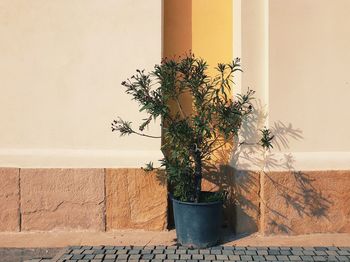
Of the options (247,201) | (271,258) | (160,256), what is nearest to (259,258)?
(271,258)

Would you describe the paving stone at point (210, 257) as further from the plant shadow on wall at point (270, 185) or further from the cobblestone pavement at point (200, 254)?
the plant shadow on wall at point (270, 185)

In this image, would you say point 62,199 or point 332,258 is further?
point 62,199

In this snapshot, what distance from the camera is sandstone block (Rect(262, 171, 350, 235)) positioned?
4945 millimetres

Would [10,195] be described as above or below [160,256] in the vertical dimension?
above

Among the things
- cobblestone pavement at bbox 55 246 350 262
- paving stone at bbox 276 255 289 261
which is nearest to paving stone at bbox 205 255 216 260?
cobblestone pavement at bbox 55 246 350 262

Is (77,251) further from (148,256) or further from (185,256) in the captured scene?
(185,256)

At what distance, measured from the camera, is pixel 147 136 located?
16.6 feet

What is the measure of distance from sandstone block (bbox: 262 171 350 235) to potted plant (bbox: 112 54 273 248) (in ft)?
1.73

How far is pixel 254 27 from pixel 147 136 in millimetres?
1778

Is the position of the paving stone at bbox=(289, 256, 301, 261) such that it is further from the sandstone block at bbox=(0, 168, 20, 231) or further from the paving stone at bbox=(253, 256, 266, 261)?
the sandstone block at bbox=(0, 168, 20, 231)

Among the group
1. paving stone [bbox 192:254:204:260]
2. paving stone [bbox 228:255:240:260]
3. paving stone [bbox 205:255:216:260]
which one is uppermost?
paving stone [bbox 228:255:240:260]

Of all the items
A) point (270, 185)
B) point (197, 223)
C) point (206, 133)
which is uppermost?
point (206, 133)

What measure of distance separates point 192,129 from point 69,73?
1.65 m

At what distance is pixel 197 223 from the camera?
4.61 meters
